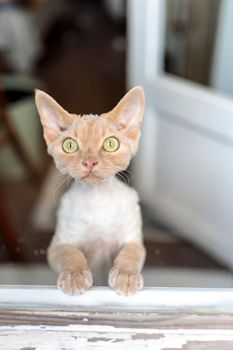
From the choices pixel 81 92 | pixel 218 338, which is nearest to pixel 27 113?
pixel 81 92

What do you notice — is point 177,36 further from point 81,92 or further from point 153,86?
point 81,92

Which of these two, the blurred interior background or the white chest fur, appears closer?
the white chest fur

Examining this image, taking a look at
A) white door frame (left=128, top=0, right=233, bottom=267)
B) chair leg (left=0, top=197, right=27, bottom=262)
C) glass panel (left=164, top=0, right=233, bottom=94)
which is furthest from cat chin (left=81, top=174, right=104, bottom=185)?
glass panel (left=164, top=0, right=233, bottom=94)

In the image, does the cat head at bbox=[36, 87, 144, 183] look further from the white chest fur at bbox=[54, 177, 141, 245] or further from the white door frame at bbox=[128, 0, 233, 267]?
the white door frame at bbox=[128, 0, 233, 267]

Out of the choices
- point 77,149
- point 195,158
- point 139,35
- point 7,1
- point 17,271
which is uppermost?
point 7,1

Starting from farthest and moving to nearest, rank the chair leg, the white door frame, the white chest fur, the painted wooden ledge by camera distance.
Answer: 1. the white door frame
2. the chair leg
3. the white chest fur
4. the painted wooden ledge

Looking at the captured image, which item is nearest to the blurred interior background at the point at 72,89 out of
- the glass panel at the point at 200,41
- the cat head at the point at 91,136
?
the glass panel at the point at 200,41

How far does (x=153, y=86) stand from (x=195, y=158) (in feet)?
0.90

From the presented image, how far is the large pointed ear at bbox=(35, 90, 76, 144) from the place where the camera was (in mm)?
708

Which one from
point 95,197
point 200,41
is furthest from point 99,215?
point 200,41

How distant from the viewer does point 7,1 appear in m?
2.68

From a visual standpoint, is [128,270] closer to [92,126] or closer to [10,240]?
[92,126]

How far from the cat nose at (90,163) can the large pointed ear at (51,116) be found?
0.07 m

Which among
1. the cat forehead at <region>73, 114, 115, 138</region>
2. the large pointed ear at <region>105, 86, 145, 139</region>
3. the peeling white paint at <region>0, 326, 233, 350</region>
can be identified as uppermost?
the large pointed ear at <region>105, 86, 145, 139</region>
